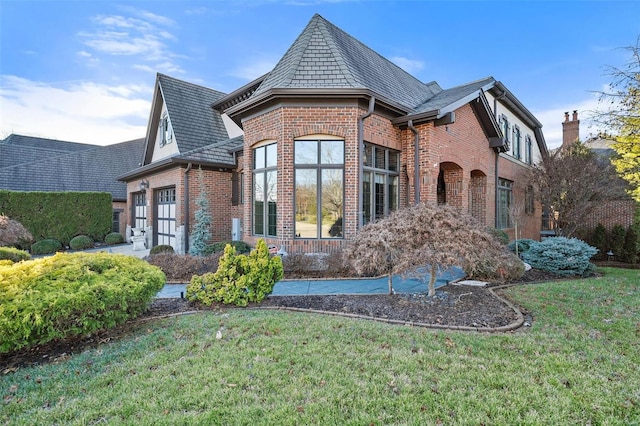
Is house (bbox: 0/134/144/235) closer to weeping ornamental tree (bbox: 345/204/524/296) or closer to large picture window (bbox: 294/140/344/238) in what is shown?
large picture window (bbox: 294/140/344/238)

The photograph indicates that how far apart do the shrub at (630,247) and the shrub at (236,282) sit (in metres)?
15.5

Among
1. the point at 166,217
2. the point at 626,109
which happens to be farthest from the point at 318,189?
the point at 166,217

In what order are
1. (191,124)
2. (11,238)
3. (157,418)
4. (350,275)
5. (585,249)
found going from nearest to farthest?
(157,418), (350,275), (585,249), (11,238), (191,124)

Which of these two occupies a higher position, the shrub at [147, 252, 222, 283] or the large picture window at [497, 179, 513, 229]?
the large picture window at [497, 179, 513, 229]

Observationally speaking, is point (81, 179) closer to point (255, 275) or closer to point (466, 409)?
point (255, 275)

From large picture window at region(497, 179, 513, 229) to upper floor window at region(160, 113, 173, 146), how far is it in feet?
49.7

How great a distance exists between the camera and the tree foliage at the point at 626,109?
7.34 meters

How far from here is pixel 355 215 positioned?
29.8ft

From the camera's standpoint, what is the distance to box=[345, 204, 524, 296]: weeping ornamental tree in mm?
5438

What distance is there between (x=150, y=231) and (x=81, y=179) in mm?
9791

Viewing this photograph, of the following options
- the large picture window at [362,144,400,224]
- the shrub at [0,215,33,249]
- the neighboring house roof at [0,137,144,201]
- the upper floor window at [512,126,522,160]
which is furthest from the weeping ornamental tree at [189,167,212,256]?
the upper floor window at [512,126,522,160]

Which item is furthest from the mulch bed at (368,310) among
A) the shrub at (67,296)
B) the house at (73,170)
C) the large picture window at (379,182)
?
the house at (73,170)

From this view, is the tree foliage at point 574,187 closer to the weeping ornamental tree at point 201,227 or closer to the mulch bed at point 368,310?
the mulch bed at point 368,310

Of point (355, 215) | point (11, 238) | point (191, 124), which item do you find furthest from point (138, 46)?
point (355, 215)
